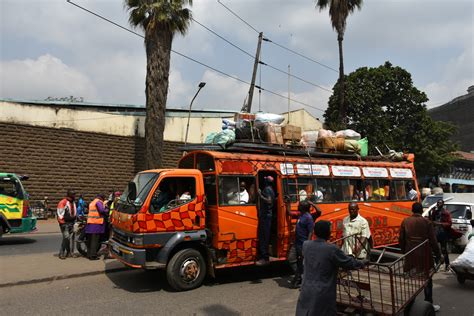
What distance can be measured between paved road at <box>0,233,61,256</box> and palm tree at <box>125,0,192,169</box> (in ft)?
16.5

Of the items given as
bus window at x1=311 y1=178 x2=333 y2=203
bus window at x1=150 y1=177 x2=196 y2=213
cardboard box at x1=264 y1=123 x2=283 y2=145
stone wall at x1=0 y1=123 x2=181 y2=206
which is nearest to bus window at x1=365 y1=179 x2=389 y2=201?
bus window at x1=311 y1=178 x2=333 y2=203

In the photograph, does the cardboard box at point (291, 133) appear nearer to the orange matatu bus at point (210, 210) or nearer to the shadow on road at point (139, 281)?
the orange matatu bus at point (210, 210)

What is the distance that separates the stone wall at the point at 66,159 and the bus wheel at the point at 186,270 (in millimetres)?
13422

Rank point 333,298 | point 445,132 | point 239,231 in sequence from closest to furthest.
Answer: point 333,298, point 239,231, point 445,132

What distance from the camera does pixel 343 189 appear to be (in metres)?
10.0

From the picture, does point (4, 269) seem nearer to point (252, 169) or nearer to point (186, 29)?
point (252, 169)

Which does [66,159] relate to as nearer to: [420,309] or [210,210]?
[210,210]

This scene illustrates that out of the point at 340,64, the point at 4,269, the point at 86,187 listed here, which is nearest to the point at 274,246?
the point at 4,269

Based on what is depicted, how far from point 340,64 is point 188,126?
967cm

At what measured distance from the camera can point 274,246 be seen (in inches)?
345

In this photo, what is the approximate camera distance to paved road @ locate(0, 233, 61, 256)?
37.5 feet

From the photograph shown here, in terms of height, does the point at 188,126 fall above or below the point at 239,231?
above

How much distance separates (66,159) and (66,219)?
9.98 meters

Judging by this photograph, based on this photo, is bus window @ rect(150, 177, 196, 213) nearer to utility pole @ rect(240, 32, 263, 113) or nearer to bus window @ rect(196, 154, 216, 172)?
bus window @ rect(196, 154, 216, 172)
